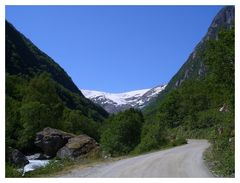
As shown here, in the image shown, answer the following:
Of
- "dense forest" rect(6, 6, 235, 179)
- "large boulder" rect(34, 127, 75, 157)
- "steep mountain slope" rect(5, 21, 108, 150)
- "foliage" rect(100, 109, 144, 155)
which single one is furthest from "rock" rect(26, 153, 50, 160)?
"foliage" rect(100, 109, 144, 155)

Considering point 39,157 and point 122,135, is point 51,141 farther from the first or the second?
point 122,135

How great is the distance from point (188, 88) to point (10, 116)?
5885cm

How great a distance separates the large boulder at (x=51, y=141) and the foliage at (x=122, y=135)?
17.7m

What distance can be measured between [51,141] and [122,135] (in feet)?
69.4

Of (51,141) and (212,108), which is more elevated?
(212,108)

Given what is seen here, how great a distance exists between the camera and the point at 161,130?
2233 inches

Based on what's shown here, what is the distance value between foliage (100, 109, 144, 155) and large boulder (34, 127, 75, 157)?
17.7m

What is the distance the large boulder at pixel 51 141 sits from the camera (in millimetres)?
69250

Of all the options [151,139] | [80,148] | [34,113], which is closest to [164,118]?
[34,113]

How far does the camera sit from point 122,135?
5188 centimetres

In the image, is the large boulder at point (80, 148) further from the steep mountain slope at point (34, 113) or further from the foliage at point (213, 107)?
the foliage at point (213, 107)

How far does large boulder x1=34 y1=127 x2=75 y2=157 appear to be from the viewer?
2726 inches

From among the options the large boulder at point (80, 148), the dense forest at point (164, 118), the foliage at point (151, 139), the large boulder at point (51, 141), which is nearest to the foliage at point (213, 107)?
the dense forest at point (164, 118)
